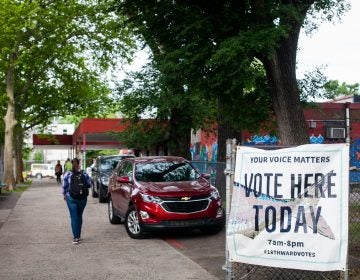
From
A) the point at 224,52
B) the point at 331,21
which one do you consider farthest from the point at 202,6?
the point at 331,21

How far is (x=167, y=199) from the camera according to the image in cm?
1139

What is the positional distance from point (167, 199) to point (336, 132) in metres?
16.9

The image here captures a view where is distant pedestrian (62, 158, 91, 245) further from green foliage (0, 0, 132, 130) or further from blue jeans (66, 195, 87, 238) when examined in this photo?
green foliage (0, 0, 132, 130)

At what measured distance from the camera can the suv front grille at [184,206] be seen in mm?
11375

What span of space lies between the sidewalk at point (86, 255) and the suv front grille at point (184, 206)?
2.44ft

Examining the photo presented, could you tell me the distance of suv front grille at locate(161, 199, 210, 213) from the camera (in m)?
11.4

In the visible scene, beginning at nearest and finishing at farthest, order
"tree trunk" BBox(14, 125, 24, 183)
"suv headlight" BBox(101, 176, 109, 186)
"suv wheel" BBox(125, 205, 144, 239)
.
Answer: "suv wheel" BBox(125, 205, 144, 239), "suv headlight" BBox(101, 176, 109, 186), "tree trunk" BBox(14, 125, 24, 183)

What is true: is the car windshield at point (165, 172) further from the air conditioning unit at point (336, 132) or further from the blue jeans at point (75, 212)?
the air conditioning unit at point (336, 132)

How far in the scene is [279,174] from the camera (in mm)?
6738

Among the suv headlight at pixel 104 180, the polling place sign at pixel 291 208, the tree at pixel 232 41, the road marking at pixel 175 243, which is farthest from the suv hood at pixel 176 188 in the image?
the suv headlight at pixel 104 180

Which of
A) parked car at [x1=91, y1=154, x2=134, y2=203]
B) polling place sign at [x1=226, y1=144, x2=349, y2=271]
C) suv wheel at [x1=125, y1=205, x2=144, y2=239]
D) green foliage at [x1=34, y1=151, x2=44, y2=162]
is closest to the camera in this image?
polling place sign at [x1=226, y1=144, x2=349, y2=271]

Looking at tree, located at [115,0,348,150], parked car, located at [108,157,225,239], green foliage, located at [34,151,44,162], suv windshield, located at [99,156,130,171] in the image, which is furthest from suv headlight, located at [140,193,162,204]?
→ green foliage, located at [34,151,44,162]

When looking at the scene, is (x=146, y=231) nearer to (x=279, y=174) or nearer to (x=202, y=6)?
(x=202, y=6)

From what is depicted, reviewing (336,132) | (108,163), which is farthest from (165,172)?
(336,132)
